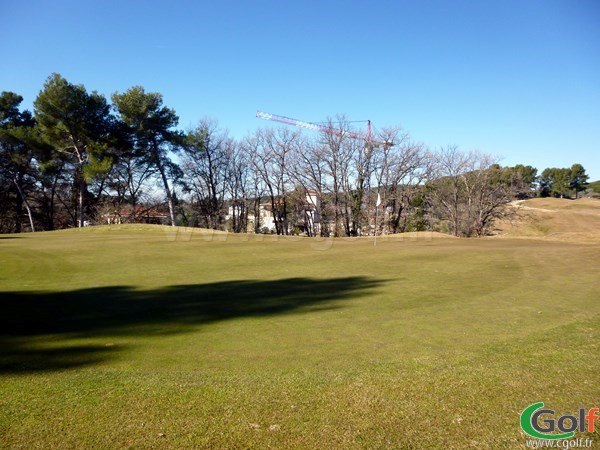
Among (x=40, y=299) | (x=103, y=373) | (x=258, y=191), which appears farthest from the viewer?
(x=258, y=191)

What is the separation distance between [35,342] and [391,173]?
2006 inches

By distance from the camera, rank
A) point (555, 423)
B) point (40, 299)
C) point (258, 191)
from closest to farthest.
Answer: point (555, 423) < point (40, 299) < point (258, 191)

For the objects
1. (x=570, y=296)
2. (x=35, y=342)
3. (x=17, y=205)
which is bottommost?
(x=570, y=296)

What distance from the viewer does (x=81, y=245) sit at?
17.8 meters

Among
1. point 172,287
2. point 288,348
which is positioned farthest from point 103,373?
point 172,287

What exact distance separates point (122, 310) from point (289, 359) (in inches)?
165

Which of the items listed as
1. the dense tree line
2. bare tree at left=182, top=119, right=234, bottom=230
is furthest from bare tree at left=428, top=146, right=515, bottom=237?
bare tree at left=182, top=119, right=234, bottom=230

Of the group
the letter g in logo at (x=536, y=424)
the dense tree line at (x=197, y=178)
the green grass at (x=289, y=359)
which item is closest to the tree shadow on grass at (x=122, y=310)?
the green grass at (x=289, y=359)

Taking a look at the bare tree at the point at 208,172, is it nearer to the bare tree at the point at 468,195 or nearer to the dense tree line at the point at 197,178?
the dense tree line at the point at 197,178

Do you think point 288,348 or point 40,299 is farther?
point 40,299

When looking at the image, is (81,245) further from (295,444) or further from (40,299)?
(295,444)

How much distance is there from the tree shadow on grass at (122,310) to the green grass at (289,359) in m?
0.04

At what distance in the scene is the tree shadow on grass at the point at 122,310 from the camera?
5.22 meters

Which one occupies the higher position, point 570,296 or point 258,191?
point 258,191
